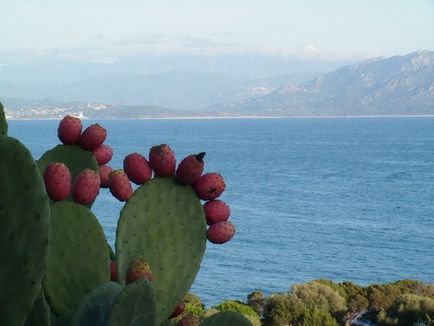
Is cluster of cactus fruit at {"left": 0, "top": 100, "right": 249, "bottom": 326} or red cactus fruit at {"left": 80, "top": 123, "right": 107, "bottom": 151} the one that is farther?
red cactus fruit at {"left": 80, "top": 123, "right": 107, "bottom": 151}

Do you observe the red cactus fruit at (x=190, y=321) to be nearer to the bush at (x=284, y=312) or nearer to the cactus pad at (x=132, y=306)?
the cactus pad at (x=132, y=306)

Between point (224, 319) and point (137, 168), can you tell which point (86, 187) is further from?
point (224, 319)

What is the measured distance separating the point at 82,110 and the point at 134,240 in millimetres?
200830

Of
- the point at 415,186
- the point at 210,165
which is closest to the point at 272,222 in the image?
the point at 415,186

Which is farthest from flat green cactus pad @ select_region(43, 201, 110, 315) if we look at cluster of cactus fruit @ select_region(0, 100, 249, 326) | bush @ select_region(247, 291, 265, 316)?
bush @ select_region(247, 291, 265, 316)

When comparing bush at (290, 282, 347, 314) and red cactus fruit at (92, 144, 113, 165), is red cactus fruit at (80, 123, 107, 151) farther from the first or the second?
bush at (290, 282, 347, 314)

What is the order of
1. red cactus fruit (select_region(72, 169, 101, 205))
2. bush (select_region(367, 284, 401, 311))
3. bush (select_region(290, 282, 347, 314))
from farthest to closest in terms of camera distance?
bush (select_region(367, 284, 401, 311)) < bush (select_region(290, 282, 347, 314)) < red cactus fruit (select_region(72, 169, 101, 205))

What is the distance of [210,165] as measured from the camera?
3455 inches

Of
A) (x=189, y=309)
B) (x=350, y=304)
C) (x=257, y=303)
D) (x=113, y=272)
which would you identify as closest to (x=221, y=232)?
(x=113, y=272)

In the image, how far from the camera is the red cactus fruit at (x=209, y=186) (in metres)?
1.60

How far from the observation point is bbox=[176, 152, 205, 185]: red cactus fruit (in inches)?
63.7

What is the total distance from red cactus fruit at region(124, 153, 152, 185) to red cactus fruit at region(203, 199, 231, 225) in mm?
134

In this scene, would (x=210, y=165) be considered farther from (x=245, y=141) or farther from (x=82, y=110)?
(x=82, y=110)

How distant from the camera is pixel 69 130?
69.3 inches
